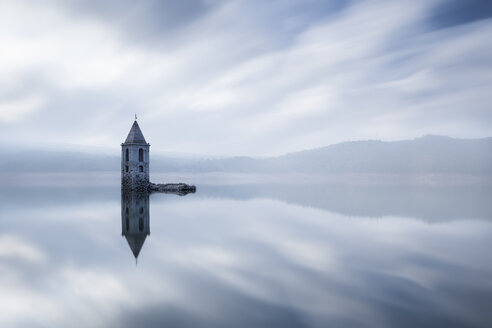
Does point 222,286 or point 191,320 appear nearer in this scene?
point 191,320

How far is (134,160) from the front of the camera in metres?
54.6

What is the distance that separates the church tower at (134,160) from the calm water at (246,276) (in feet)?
89.9

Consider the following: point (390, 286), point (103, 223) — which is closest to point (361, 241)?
point (390, 286)

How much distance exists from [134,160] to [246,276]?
43.5 m

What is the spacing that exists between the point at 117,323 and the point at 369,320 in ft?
23.0

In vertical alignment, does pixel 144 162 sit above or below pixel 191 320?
above

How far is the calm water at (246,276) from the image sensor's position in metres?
10.7

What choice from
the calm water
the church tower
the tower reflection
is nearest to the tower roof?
the church tower

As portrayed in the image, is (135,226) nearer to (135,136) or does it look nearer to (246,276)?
(246,276)

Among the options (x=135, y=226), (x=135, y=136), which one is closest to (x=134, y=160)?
(x=135, y=136)

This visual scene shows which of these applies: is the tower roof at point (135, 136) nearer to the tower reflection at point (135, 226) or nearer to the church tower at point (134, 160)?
the church tower at point (134, 160)

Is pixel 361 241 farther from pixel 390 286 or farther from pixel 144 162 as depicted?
pixel 144 162

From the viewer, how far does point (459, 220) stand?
31.4m

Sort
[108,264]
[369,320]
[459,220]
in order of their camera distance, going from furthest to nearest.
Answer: [459,220], [108,264], [369,320]
